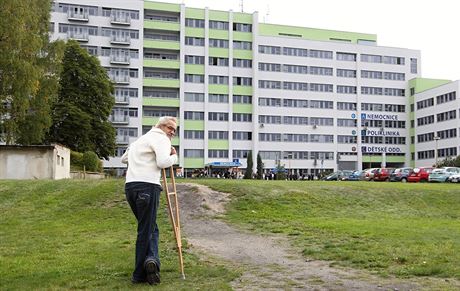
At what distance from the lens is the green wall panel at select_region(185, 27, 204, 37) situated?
93444 mm

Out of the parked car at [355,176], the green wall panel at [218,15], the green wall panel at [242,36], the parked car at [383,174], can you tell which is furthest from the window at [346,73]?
the parked car at [383,174]

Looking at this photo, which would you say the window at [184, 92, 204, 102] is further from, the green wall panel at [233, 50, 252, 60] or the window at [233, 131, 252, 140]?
the green wall panel at [233, 50, 252, 60]

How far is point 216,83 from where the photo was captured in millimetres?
95188

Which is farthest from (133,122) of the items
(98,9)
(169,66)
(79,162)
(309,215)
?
(309,215)

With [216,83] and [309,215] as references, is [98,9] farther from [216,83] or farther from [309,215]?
[309,215]

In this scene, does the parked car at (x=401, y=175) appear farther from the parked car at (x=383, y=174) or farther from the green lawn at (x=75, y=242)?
the green lawn at (x=75, y=242)

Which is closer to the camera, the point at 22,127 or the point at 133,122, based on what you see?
the point at 22,127

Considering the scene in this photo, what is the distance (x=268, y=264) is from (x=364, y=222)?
877cm

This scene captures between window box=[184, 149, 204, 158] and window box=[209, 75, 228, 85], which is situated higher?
window box=[209, 75, 228, 85]

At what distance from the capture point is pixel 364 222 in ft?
55.1

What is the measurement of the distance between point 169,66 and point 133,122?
11407mm

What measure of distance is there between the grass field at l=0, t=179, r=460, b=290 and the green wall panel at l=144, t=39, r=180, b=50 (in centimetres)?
6989

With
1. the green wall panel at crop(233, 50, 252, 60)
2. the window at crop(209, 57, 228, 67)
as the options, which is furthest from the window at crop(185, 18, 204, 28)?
the green wall panel at crop(233, 50, 252, 60)

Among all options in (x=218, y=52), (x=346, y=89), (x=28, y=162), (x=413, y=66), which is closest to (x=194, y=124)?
(x=218, y=52)
